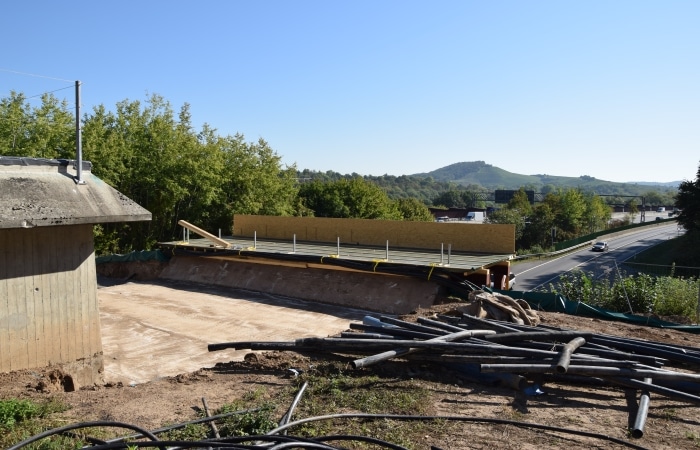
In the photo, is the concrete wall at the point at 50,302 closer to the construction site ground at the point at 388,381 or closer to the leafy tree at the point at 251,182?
the construction site ground at the point at 388,381

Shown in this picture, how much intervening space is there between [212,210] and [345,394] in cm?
2526

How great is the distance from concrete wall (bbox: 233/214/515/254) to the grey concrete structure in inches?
497

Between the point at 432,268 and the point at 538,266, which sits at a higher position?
the point at 432,268

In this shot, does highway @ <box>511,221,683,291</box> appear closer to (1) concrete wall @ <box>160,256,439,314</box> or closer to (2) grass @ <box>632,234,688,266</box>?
(2) grass @ <box>632,234,688,266</box>

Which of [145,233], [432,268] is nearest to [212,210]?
[145,233]

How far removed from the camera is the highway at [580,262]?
3566cm

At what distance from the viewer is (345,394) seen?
6.59 m

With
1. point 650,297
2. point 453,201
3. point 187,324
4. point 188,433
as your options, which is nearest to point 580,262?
point 650,297

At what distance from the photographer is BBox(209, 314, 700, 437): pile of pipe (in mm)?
6727

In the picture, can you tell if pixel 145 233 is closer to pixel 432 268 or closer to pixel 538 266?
pixel 432 268

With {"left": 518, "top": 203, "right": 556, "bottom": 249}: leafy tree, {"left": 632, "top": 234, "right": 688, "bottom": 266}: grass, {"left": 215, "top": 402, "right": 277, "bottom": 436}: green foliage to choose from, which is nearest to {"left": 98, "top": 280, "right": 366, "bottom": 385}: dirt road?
{"left": 215, "top": 402, "right": 277, "bottom": 436}: green foliage

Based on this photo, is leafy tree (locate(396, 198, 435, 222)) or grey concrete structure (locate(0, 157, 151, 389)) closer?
grey concrete structure (locate(0, 157, 151, 389))

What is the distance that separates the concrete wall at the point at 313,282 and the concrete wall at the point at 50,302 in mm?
9113

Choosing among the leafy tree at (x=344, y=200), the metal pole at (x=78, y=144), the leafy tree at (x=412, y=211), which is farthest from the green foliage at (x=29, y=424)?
the leafy tree at (x=412, y=211)
